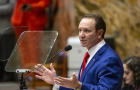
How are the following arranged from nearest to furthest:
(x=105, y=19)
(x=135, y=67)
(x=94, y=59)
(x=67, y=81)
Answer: (x=67, y=81) < (x=94, y=59) < (x=135, y=67) < (x=105, y=19)

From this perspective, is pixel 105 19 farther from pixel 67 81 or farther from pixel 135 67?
pixel 67 81

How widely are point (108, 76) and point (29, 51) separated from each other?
2.31 feet

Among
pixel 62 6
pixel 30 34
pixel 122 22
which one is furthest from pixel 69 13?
pixel 30 34

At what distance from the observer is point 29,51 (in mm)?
3590

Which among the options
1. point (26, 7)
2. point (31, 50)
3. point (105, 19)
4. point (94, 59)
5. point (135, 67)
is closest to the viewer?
point (94, 59)

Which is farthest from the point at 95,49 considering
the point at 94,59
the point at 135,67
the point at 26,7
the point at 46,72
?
the point at 26,7

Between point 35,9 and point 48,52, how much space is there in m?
3.37

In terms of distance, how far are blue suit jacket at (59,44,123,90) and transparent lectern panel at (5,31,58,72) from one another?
333mm

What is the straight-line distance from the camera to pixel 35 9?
21.5ft

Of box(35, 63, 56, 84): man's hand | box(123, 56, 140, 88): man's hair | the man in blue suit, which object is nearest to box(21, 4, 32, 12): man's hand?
box(123, 56, 140, 88): man's hair

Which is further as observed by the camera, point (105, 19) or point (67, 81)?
point (105, 19)

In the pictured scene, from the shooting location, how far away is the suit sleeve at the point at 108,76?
3197mm

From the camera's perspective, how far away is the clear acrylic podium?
3.26 m

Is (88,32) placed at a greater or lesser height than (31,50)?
greater
